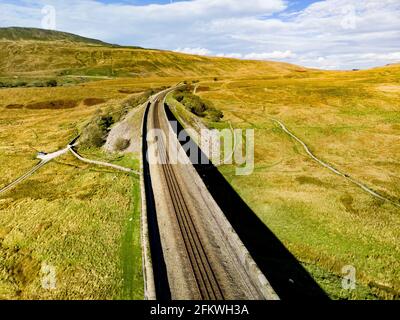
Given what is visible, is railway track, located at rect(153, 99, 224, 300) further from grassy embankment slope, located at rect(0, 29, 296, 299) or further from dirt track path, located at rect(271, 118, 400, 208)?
dirt track path, located at rect(271, 118, 400, 208)

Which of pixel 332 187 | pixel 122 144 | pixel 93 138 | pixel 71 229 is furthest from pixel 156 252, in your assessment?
pixel 93 138

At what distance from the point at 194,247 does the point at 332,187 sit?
2174 centimetres

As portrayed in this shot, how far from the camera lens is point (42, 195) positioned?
1601 inches

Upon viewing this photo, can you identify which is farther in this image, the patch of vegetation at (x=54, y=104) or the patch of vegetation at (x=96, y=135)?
the patch of vegetation at (x=54, y=104)

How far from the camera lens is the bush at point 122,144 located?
50406mm

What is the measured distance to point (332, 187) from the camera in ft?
126

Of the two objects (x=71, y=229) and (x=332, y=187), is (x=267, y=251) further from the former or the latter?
(x=71, y=229)

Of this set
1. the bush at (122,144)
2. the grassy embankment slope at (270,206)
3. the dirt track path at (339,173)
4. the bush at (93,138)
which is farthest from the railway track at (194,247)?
the bush at (93,138)

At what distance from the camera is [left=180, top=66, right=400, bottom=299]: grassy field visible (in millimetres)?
25844

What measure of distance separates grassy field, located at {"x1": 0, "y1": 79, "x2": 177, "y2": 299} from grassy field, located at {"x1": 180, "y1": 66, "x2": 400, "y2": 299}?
13.8 m

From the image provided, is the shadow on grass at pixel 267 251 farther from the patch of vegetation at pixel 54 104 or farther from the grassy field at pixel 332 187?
the patch of vegetation at pixel 54 104

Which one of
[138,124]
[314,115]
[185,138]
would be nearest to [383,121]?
[314,115]

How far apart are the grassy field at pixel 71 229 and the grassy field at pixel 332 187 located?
542 inches

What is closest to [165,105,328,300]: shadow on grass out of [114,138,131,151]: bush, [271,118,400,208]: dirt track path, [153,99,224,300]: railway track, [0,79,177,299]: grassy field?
[153,99,224,300]: railway track
